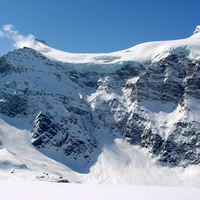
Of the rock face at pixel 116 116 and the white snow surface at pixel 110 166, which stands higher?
the rock face at pixel 116 116

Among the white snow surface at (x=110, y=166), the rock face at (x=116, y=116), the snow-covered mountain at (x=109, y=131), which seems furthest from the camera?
the rock face at (x=116, y=116)

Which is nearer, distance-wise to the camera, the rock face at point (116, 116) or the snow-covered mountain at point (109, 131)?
the snow-covered mountain at point (109, 131)

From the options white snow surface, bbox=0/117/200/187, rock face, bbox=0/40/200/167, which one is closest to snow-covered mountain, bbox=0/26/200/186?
rock face, bbox=0/40/200/167

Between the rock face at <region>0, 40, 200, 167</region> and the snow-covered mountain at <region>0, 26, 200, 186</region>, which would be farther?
the rock face at <region>0, 40, 200, 167</region>

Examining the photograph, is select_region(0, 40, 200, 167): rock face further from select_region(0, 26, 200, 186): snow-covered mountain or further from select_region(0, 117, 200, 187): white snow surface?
select_region(0, 117, 200, 187): white snow surface

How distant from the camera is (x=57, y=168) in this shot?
144750mm

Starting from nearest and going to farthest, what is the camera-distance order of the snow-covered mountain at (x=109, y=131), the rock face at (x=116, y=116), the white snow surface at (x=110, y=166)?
1. the white snow surface at (x=110, y=166)
2. the snow-covered mountain at (x=109, y=131)
3. the rock face at (x=116, y=116)

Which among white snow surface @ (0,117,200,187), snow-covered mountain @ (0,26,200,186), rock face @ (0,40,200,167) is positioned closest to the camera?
white snow surface @ (0,117,200,187)

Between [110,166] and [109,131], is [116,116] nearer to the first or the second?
[109,131]

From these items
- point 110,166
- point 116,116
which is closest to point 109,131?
point 116,116

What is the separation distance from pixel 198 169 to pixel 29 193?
138m

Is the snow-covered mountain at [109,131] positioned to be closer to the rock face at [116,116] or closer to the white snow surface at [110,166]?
the rock face at [116,116]

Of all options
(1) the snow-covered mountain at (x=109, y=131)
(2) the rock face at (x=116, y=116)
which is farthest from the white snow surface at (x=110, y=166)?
(2) the rock face at (x=116, y=116)

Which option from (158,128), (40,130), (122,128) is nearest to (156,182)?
(158,128)
